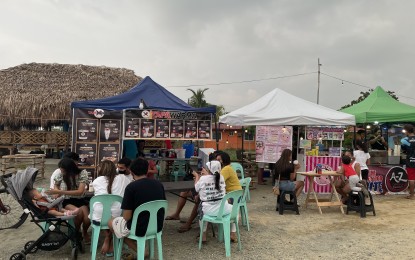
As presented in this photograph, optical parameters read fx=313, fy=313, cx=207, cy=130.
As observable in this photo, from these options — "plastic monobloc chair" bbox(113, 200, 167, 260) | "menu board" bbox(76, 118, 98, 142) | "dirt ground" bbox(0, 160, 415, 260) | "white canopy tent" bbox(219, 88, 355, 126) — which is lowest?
"dirt ground" bbox(0, 160, 415, 260)

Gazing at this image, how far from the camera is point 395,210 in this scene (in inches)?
263

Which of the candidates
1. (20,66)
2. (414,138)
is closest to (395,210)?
(414,138)

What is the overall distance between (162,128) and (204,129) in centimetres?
89

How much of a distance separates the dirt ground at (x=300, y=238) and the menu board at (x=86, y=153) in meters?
1.39

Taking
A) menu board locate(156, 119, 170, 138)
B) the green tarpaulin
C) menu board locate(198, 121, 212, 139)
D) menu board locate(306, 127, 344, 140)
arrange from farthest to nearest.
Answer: the green tarpaulin
menu board locate(306, 127, 344, 140)
menu board locate(198, 121, 212, 139)
menu board locate(156, 119, 170, 138)

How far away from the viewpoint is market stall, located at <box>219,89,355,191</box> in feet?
25.7

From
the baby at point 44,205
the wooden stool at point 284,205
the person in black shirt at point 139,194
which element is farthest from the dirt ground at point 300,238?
the person in black shirt at point 139,194

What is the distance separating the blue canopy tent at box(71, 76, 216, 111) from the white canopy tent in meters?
1.69

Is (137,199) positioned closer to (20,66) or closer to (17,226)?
(17,226)

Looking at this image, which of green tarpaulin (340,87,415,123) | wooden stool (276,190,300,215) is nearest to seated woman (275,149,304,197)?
wooden stool (276,190,300,215)

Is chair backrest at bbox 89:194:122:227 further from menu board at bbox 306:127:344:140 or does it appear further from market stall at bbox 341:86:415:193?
market stall at bbox 341:86:415:193

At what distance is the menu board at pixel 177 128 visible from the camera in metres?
6.51

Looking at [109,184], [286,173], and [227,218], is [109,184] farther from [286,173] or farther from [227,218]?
[286,173]

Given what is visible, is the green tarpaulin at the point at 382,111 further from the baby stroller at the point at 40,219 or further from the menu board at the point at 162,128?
the baby stroller at the point at 40,219
